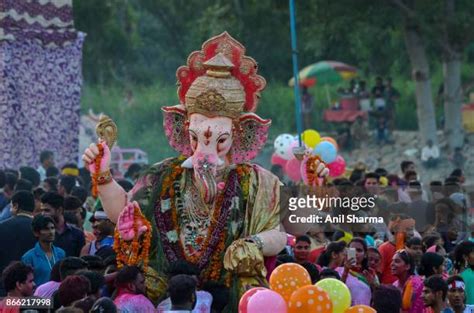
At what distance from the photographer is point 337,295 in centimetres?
1080

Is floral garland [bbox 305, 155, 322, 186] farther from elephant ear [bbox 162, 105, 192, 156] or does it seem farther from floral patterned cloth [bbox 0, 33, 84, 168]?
floral patterned cloth [bbox 0, 33, 84, 168]

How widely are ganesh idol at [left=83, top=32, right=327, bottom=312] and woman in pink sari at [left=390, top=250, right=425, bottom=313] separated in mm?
891

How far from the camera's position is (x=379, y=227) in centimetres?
1532

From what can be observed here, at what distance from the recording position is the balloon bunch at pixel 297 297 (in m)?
10.2

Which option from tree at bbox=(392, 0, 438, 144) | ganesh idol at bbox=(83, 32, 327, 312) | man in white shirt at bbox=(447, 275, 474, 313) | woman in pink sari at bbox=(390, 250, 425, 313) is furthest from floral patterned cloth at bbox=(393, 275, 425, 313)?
tree at bbox=(392, 0, 438, 144)

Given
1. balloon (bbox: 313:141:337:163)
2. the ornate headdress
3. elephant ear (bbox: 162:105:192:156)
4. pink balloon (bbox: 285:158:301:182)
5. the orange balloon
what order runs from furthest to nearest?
balloon (bbox: 313:141:337:163), pink balloon (bbox: 285:158:301:182), elephant ear (bbox: 162:105:192:156), the ornate headdress, the orange balloon

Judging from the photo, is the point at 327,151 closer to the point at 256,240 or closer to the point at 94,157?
the point at 256,240

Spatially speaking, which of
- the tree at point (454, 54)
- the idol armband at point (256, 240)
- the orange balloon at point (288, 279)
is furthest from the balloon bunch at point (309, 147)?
the tree at point (454, 54)

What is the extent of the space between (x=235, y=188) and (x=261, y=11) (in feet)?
84.7

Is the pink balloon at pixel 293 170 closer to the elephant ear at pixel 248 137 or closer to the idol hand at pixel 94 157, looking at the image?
the elephant ear at pixel 248 137

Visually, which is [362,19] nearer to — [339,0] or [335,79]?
[339,0]

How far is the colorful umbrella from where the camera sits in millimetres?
34438

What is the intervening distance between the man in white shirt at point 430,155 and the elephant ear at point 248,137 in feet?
61.6

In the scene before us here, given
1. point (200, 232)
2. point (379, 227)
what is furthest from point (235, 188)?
point (379, 227)
